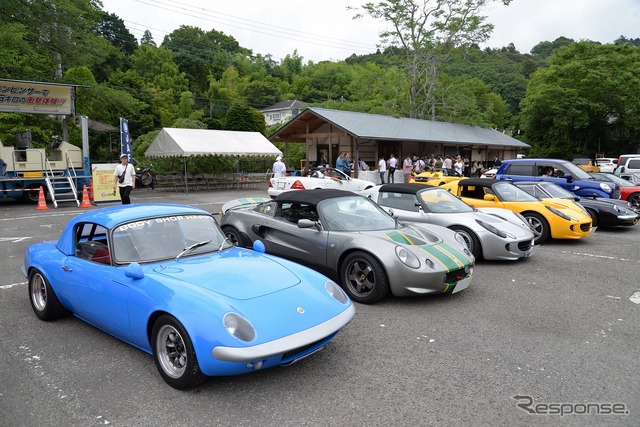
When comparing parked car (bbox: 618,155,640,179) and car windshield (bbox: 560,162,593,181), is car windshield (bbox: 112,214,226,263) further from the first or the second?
parked car (bbox: 618,155,640,179)

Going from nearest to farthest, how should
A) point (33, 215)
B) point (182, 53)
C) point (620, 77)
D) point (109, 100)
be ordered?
point (33, 215)
point (109, 100)
point (620, 77)
point (182, 53)

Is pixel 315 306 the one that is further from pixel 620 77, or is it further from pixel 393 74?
pixel 620 77

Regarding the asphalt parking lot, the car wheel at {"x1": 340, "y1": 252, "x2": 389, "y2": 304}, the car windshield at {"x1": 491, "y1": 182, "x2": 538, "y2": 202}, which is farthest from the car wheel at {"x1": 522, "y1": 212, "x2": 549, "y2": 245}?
the car wheel at {"x1": 340, "y1": 252, "x2": 389, "y2": 304}

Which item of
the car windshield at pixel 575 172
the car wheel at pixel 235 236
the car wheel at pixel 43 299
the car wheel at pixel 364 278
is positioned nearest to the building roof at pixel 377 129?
the car windshield at pixel 575 172

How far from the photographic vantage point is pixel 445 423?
2.82 metres

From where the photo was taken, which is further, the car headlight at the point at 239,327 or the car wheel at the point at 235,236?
the car wheel at the point at 235,236

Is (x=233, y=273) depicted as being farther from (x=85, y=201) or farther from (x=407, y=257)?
(x=85, y=201)

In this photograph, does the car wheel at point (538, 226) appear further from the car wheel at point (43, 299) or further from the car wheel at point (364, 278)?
the car wheel at point (43, 299)

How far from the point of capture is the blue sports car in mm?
2977

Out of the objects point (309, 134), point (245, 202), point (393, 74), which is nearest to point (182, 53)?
point (393, 74)

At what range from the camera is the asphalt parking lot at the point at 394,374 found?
292cm

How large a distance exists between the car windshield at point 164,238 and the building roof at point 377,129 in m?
17.2

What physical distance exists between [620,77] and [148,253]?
45.0 meters

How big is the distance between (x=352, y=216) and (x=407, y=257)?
1196 mm
